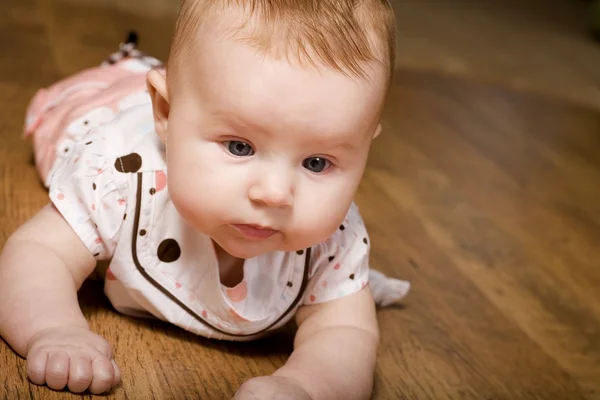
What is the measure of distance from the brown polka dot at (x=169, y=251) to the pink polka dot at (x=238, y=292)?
0.07 meters

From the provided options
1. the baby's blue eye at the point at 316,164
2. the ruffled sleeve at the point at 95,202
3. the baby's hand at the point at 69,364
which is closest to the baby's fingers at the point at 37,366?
the baby's hand at the point at 69,364

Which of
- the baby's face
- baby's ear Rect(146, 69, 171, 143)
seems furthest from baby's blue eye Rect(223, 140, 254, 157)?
baby's ear Rect(146, 69, 171, 143)

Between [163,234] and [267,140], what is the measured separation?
23 cm

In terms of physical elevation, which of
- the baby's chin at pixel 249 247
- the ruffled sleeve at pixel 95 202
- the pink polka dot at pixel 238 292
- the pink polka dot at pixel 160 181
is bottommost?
the pink polka dot at pixel 238 292

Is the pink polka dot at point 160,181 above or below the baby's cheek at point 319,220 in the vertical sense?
below

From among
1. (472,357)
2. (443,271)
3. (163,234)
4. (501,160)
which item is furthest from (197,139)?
(501,160)

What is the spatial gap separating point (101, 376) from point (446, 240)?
2.45ft

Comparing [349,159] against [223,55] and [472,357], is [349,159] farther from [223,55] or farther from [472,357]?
[472,357]

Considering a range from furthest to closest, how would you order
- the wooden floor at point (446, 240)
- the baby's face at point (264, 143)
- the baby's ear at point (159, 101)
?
the wooden floor at point (446, 240), the baby's ear at point (159, 101), the baby's face at point (264, 143)

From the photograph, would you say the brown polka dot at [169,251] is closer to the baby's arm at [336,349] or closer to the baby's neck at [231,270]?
the baby's neck at [231,270]

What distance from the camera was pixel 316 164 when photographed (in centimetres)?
76

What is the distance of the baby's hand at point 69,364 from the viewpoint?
0.74 m

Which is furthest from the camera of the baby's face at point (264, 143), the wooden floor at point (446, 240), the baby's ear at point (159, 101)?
the wooden floor at point (446, 240)

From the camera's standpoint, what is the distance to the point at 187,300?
2.98 ft
